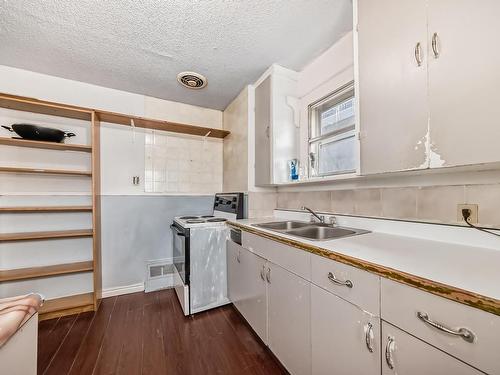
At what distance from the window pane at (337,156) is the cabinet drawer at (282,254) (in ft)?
3.10

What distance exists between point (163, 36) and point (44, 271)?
2319 millimetres

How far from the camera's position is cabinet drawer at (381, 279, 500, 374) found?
19.1 inches

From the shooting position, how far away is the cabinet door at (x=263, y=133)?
2049 mm

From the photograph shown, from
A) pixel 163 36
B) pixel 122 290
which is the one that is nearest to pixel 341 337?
pixel 163 36

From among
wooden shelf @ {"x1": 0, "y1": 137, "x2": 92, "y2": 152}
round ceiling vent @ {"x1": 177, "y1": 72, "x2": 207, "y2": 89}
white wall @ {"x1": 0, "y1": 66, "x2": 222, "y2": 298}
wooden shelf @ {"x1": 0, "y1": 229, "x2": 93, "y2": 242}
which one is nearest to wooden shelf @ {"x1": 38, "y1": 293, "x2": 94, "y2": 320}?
white wall @ {"x1": 0, "y1": 66, "x2": 222, "y2": 298}

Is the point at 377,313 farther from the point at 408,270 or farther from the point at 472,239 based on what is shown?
the point at 472,239

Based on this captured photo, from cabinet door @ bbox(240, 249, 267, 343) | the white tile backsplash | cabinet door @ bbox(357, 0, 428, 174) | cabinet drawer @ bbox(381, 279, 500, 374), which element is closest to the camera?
cabinet drawer @ bbox(381, 279, 500, 374)

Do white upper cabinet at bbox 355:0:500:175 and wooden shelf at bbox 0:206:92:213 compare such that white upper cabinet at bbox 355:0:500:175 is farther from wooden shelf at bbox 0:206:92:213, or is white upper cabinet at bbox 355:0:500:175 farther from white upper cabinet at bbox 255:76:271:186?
wooden shelf at bbox 0:206:92:213

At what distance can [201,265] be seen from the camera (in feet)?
6.33

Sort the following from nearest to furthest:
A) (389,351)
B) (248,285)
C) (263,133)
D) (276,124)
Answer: (389,351), (248,285), (276,124), (263,133)

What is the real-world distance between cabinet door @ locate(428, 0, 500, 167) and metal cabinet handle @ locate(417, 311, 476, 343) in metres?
0.60

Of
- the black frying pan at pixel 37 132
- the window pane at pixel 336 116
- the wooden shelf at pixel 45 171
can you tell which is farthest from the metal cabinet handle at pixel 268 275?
the black frying pan at pixel 37 132

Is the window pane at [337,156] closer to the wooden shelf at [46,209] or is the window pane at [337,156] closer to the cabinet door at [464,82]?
the cabinet door at [464,82]

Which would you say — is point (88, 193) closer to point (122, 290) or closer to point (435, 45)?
point (122, 290)
